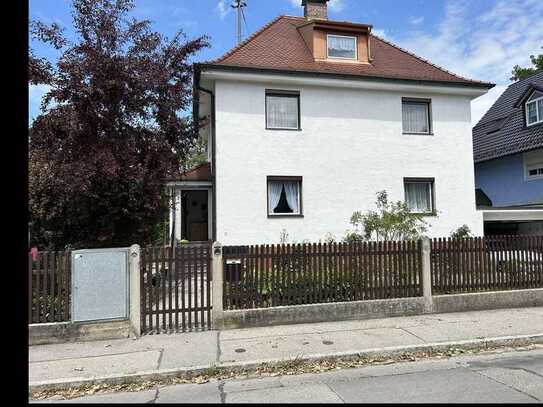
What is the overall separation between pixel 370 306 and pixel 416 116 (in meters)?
9.23

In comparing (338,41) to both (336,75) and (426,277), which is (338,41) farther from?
(426,277)

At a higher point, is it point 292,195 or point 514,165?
point 514,165

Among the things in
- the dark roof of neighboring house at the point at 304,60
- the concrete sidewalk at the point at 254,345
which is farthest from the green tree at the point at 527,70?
the concrete sidewalk at the point at 254,345

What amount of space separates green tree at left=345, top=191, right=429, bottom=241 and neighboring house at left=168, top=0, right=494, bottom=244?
319 millimetres

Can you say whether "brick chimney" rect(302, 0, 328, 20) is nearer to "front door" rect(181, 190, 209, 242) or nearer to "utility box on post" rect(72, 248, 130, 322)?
"front door" rect(181, 190, 209, 242)

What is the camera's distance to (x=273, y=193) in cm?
1320

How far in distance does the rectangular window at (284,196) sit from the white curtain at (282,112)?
1.78 m

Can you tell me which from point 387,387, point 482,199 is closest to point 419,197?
point 482,199

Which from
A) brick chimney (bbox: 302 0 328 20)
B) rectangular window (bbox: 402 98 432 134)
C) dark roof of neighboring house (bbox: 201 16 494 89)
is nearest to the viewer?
dark roof of neighboring house (bbox: 201 16 494 89)

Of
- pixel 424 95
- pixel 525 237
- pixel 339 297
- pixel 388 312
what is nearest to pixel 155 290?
pixel 339 297

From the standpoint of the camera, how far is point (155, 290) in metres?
7.03

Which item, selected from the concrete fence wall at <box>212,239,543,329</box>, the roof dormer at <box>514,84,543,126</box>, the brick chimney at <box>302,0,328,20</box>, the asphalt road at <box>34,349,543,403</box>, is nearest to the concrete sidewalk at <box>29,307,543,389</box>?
the concrete fence wall at <box>212,239,543,329</box>

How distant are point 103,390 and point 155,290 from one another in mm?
2240

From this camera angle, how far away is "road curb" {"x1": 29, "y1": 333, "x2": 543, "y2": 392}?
195 inches
